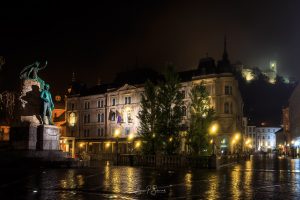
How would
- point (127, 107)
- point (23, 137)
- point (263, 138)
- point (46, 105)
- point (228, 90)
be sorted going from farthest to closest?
point (263, 138) < point (127, 107) < point (228, 90) < point (46, 105) < point (23, 137)

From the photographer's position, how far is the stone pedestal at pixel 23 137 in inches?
945

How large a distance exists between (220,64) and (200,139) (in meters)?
34.0

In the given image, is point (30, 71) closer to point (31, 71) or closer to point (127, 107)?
point (31, 71)

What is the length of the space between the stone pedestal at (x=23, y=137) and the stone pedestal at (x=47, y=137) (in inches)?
12.3

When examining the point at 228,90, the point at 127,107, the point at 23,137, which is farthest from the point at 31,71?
the point at 127,107

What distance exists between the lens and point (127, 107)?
77.1m

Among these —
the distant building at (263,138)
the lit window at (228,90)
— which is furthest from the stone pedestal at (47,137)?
the distant building at (263,138)

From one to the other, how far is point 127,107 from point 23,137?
174 feet

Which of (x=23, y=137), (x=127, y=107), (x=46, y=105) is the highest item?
(x=127, y=107)

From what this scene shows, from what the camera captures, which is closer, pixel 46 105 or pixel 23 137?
Result: pixel 23 137

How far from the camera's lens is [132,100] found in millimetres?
76688

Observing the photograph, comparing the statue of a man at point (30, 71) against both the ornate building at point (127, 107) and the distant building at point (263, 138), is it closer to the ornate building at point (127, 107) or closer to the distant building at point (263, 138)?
the ornate building at point (127, 107)

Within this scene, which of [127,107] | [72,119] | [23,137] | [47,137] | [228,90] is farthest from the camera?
[72,119]

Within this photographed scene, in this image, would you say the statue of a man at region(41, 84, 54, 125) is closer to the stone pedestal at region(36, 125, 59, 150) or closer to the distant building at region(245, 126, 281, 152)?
the stone pedestal at region(36, 125, 59, 150)
